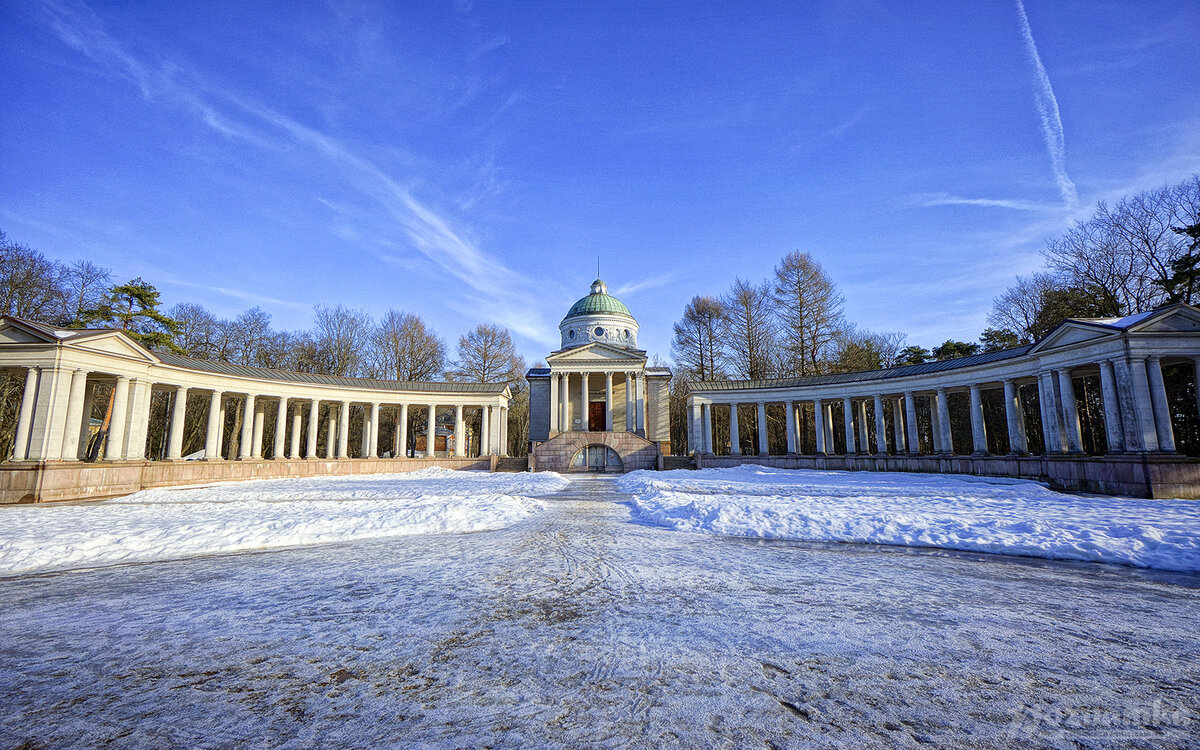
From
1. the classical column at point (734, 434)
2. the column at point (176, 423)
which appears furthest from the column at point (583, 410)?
the column at point (176, 423)

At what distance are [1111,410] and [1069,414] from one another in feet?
10.2

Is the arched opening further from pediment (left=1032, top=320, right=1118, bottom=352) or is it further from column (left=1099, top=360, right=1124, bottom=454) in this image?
column (left=1099, top=360, right=1124, bottom=454)

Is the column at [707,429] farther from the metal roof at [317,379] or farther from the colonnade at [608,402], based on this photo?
the metal roof at [317,379]

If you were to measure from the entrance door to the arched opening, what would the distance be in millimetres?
7451

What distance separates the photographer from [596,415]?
2089 inches

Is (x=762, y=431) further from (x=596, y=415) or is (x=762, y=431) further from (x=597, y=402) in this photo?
(x=596, y=415)

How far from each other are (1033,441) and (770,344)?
2275 cm

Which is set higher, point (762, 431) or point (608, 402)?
point (608, 402)

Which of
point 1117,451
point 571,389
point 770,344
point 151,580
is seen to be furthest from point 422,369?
point 1117,451

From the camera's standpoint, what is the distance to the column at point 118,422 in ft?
82.3

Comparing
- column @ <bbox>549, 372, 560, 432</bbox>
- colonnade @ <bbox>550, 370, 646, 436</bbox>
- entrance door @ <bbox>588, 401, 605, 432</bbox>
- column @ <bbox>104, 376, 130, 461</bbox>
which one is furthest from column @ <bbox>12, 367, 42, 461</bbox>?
entrance door @ <bbox>588, 401, 605, 432</bbox>

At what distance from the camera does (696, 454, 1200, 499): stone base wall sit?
19.0 metres

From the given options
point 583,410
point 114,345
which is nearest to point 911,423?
point 583,410

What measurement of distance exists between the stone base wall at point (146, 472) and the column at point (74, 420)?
2.61 ft
